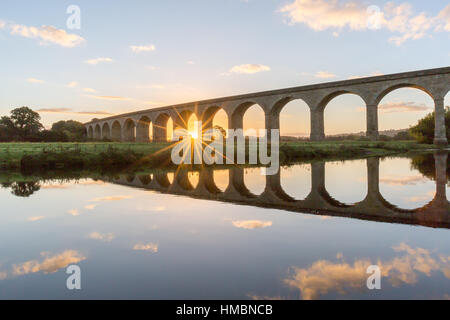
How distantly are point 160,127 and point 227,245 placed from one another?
4889 cm

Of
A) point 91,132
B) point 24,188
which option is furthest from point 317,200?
point 91,132

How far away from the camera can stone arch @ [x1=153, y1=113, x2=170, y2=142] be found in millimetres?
50150

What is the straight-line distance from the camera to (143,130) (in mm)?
55656

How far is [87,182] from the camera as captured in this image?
364 inches

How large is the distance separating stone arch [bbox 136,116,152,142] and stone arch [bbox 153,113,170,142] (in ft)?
14.8

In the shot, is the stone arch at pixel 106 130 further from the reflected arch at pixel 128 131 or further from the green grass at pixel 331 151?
the green grass at pixel 331 151

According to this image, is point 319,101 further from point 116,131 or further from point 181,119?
point 116,131

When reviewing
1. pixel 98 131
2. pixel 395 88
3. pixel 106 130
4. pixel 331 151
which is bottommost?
pixel 331 151

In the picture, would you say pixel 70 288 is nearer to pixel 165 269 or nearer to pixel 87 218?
pixel 165 269

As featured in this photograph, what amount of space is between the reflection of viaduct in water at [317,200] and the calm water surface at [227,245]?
0.12 feet

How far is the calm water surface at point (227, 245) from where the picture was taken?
246 cm

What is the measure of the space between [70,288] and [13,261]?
1.08 m

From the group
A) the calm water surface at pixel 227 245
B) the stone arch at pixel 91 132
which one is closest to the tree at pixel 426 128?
the calm water surface at pixel 227 245

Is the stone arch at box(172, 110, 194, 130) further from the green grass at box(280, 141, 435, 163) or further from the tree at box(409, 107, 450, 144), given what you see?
the tree at box(409, 107, 450, 144)
